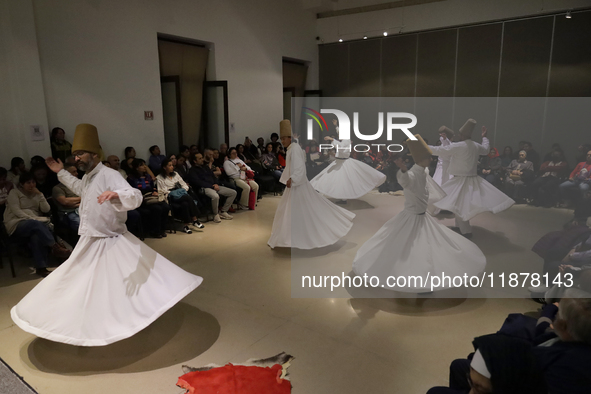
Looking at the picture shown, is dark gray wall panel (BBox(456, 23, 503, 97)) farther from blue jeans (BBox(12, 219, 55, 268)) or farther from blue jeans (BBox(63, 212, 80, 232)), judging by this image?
blue jeans (BBox(12, 219, 55, 268))

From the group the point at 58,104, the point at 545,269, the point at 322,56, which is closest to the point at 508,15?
the point at 322,56

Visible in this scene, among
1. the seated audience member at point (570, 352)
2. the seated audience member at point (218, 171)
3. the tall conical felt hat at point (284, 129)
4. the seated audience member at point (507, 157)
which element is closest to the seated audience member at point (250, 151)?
the seated audience member at point (218, 171)

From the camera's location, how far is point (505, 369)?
1411 millimetres

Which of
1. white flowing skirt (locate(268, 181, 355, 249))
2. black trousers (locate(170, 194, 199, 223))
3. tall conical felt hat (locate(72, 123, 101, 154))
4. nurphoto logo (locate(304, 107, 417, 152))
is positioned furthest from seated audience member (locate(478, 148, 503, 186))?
tall conical felt hat (locate(72, 123, 101, 154))

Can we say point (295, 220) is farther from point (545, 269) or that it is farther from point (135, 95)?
point (135, 95)

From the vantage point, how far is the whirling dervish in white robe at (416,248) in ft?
11.5

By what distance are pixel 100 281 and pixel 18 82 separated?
14.2 ft

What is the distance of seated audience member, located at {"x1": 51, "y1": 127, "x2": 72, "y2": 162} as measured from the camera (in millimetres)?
6137

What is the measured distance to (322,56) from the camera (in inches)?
489

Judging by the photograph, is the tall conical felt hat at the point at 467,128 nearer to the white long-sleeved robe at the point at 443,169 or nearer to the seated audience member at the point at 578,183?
the white long-sleeved robe at the point at 443,169

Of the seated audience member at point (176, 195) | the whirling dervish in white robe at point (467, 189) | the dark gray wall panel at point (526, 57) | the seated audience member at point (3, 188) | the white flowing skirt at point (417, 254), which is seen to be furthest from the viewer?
the dark gray wall panel at point (526, 57)

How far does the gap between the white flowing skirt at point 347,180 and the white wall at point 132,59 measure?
311 centimetres

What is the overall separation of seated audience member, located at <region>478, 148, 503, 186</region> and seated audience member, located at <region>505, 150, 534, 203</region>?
0.20 metres

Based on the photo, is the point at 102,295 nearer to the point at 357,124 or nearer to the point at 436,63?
the point at 436,63
